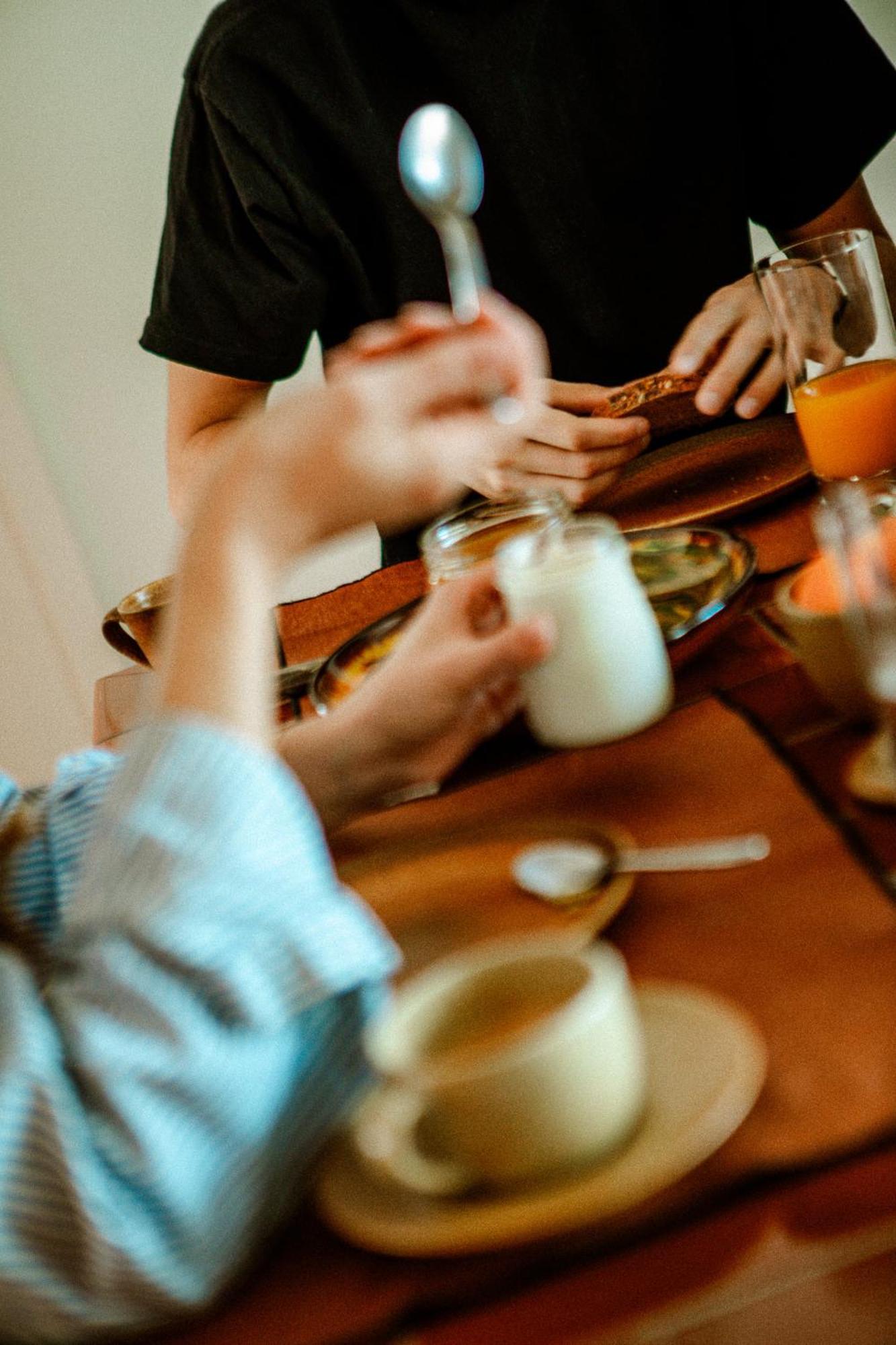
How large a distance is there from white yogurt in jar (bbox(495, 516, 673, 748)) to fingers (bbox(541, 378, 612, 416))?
44cm

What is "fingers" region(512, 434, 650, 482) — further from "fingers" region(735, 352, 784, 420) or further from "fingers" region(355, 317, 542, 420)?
"fingers" region(355, 317, 542, 420)

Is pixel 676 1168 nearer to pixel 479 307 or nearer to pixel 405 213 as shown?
pixel 479 307

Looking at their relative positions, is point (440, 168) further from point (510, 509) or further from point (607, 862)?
point (607, 862)

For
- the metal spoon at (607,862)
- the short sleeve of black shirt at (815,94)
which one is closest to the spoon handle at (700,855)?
the metal spoon at (607,862)

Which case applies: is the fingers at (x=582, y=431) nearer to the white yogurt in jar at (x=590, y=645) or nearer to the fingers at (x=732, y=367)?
the fingers at (x=732, y=367)

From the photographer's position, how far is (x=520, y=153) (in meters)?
1.47

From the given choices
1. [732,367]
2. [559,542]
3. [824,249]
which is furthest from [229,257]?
[559,542]

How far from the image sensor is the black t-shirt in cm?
142

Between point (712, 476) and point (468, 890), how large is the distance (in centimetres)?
63

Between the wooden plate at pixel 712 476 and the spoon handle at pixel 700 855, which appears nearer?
the spoon handle at pixel 700 855

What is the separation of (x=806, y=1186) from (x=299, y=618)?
2.96 feet

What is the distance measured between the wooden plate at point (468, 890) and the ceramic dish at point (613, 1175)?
0.25 ft

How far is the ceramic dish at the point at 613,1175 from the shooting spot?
34cm

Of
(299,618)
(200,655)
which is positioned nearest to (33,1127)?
(200,655)
